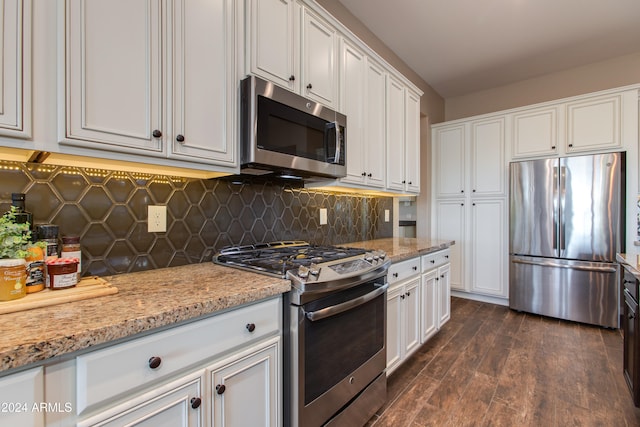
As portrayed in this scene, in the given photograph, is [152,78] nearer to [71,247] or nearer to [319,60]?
[71,247]

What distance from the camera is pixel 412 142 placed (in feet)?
9.53

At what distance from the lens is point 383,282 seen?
1.73 metres

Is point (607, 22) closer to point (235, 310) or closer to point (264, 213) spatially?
point (264, 213)

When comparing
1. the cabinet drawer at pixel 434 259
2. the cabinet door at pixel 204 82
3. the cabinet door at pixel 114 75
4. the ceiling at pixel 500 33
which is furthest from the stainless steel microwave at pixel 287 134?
the ceiling at pixel 500 33

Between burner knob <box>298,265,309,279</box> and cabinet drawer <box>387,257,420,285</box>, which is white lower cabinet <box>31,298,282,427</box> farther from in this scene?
cabinet drawer <box>387,257,420,285</box>

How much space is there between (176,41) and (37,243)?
35.3 inches

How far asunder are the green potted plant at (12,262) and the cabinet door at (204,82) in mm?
523

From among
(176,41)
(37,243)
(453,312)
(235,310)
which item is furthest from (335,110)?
(453,312)

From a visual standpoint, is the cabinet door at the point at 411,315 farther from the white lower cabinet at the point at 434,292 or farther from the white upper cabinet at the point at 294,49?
the white upper cabinet at the point at 294,49

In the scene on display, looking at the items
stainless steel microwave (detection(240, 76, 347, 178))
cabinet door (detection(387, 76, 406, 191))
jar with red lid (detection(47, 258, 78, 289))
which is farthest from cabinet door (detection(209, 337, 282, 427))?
cabinet door (detection(387, 76, 406, 191))

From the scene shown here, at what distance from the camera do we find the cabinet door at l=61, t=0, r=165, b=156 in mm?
951

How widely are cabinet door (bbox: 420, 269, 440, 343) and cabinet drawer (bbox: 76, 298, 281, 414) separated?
162 cm

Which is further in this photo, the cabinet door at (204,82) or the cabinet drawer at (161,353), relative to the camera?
the cabinet door at (204,82)

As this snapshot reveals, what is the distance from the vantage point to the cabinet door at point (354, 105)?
2.06 meters
